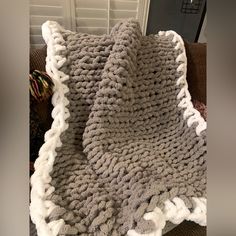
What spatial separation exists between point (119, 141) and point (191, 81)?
0.36m

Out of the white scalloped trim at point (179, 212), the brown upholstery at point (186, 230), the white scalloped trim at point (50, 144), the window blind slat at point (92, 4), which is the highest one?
the window blind slat at point (92, 4)

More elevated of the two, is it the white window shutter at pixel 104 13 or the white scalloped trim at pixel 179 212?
the white window shutter at pixel 104 13

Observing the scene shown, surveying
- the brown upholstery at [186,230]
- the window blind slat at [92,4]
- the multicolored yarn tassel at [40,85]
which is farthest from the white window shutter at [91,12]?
the brown upholstery at [186,230]

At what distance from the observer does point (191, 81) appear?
1.03 m

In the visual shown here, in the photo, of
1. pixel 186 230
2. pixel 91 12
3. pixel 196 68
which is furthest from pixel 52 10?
pixel 186 230

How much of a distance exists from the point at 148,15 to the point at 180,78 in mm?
699

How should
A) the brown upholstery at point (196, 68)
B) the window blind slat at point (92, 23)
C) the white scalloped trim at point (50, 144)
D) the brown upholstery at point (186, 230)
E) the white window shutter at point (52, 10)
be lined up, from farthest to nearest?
the window blind slat at point (92, 23), the white window shutter at point (52, 10), the brown upholstery at point (196, 68), the brown upholstery at point (186, 230), the white scalloped trim at point (50, 144)

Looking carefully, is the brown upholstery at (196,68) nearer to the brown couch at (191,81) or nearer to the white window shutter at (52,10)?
the brown couch at (191,81)

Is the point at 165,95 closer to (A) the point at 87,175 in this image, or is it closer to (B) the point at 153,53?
(B) the point at 153,53

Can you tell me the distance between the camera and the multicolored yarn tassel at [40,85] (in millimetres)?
722

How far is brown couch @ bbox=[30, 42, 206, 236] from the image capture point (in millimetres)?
687

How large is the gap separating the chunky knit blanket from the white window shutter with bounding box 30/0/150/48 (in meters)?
0.60

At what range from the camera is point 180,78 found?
947mm

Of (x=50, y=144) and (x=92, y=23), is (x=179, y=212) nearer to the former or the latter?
(x=50, y=144)
